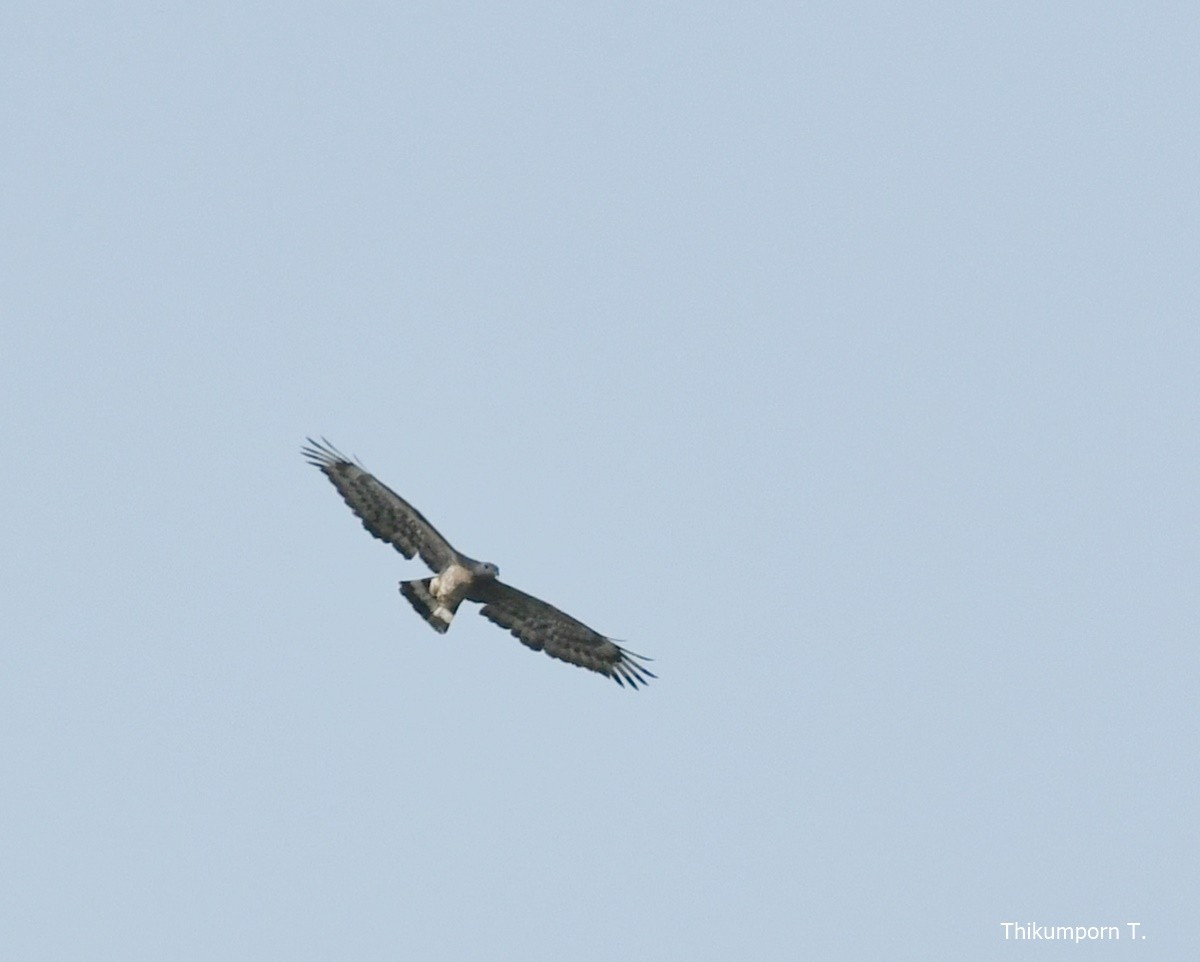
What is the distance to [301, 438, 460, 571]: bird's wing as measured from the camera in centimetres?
4291

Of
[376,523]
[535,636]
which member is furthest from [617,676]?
[376,523]

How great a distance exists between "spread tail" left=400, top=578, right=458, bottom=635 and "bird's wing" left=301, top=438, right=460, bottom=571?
0.38m

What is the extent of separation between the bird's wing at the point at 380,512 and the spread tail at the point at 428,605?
0.38 meters

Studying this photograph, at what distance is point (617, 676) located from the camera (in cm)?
4391

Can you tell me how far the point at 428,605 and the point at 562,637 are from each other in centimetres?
237

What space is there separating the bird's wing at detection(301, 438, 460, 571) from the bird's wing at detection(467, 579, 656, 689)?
109cm

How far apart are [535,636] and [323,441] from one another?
15.5 feet

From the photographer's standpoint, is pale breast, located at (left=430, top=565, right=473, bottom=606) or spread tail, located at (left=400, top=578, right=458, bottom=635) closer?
pale breast, located at (left=430, top=565, right=473, bottom=606)

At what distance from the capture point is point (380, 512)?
141 ft

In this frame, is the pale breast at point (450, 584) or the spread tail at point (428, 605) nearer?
the pale breast at point (450, 584)

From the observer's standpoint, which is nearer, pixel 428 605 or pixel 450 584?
pixel 450 584

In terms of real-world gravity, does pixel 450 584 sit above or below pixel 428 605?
above

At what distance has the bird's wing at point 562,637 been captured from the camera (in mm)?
43594

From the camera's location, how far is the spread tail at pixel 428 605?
43.1 m
